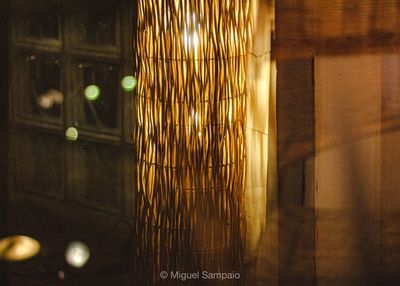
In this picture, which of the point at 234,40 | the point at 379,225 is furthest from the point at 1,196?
the point at 379,225

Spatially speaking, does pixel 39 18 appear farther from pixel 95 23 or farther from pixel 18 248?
pixel 18 248

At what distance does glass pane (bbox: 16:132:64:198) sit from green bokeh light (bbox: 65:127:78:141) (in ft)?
0.18

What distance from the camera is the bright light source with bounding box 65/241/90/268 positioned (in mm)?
3821

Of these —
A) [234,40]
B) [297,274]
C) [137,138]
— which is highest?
[234,40]

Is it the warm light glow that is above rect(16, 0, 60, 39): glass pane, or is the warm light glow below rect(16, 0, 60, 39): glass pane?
below

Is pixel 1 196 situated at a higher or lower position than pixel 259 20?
lower

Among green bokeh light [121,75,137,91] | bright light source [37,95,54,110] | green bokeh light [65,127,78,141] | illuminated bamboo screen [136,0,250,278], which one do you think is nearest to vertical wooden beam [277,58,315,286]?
illuminated bamboo screen [136,0,250,278]

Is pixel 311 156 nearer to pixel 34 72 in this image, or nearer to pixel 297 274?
pixel 297 274

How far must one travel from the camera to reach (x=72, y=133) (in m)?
3.93

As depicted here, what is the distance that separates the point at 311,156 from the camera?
10.8 feet

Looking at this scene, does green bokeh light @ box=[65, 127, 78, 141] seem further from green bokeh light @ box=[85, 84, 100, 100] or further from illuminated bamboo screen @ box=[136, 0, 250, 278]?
illuminated bamboo screen @ box=[136, 0, 250, 278]

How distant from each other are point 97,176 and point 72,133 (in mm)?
190

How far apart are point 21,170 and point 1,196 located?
1.81 feet

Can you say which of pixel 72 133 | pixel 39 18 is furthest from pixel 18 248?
pixel 39 18
